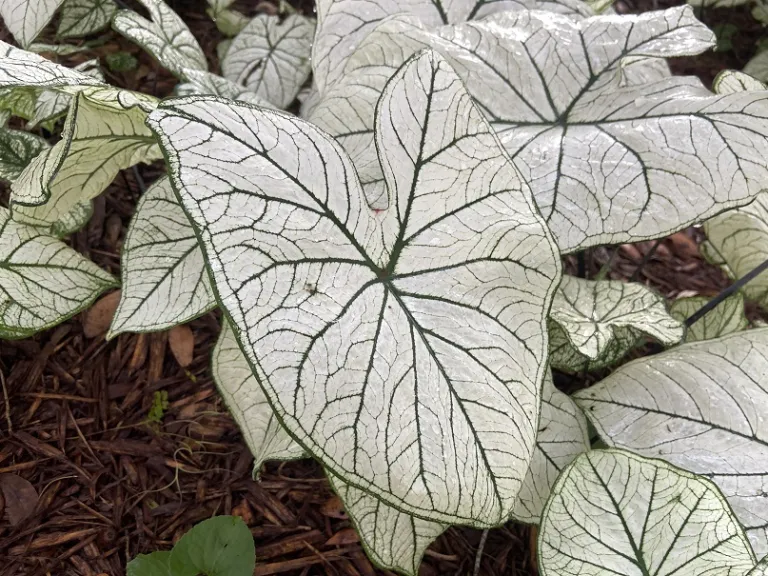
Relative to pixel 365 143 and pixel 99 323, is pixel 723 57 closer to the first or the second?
pixel 365 143

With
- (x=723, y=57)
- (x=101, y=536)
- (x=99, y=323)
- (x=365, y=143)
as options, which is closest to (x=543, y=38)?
(x=365, y=143)

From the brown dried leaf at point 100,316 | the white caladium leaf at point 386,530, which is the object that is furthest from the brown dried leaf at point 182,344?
the white caladium leaf at point 386,530

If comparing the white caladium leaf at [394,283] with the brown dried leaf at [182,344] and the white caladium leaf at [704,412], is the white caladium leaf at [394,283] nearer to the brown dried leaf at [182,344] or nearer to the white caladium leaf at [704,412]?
the white caladium leaf at [704,412]

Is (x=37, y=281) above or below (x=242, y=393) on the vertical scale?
above

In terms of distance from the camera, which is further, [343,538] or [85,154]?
[343,538]

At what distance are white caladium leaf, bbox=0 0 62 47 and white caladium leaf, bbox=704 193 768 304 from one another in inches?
58.2

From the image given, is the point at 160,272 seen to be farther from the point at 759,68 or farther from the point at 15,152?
the point at 759,68

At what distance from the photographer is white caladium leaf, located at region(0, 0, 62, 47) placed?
1273mm

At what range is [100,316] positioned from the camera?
165 cm

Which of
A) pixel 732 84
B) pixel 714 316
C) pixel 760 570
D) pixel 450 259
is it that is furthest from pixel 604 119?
pixel 760 570

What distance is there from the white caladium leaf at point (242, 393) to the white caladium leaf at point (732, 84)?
107 cm

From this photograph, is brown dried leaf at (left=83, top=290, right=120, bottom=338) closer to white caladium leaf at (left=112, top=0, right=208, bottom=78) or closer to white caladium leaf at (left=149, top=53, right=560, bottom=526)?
white caladium leaf at (left=112, top=0, right=208, bottom=78)

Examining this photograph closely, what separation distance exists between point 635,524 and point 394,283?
1.80 feet

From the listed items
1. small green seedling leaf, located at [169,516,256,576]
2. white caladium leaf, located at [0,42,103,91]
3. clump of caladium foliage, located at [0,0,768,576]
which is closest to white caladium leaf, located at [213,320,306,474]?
clump of caladium foliage, located at [0,0,768,576]
